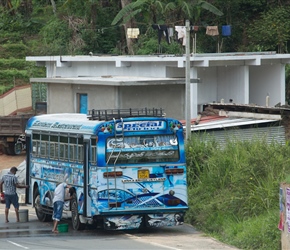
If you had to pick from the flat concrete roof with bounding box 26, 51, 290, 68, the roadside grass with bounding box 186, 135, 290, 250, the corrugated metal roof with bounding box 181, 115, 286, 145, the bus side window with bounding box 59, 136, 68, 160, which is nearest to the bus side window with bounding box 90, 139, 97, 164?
the bus side window with bounding box 59, 136, 68, 160

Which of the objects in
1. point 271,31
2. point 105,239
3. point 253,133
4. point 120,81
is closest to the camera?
point 105,239

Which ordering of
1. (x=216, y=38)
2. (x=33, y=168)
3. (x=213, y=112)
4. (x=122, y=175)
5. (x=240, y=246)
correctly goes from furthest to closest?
(x=216, y=38) → (x=213, y=112) → (x=33, y=168) → (x=122, y=175) → (x=240, y=246)

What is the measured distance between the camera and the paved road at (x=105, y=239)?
17.9 metres

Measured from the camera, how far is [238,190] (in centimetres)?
2066

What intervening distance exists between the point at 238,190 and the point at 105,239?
3731 millimetres

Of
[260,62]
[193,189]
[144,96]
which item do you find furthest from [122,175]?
[260,62]

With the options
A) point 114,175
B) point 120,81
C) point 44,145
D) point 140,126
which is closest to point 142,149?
point 140,126

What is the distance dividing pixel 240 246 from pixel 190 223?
13.8 ft

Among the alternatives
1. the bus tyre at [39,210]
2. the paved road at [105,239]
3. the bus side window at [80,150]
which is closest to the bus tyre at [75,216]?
the paved road at [105,239]

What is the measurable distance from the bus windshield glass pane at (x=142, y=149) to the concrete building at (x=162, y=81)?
14021 mm

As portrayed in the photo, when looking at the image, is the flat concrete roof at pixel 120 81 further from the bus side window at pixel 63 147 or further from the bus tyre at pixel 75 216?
the bus tyre at pixel 75 216

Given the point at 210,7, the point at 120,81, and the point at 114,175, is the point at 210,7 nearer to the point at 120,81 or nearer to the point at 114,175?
the point at 120,81

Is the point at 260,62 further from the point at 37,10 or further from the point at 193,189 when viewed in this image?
the point at 37,10

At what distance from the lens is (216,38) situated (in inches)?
1923
